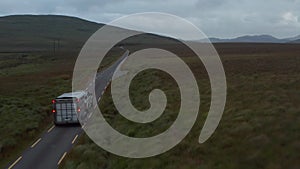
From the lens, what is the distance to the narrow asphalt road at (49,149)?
2025cm

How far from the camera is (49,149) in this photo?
22984 millimetres

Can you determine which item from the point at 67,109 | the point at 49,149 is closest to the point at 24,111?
the point at 67,109

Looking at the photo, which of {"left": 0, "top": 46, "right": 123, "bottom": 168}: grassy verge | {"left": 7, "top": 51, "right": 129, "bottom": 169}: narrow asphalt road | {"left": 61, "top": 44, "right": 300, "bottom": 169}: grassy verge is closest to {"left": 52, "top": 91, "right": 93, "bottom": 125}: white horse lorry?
{"left": 7, "top": 51, "right": 129, "bottom": 169}: narrow asphalt road

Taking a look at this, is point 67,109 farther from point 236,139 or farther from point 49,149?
point 236,139

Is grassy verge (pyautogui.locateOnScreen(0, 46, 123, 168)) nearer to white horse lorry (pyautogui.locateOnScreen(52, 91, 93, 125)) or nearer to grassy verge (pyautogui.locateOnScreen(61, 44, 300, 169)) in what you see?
white horse lorry (pyautogui.locateOnScreen(52, 91, 93, 125))

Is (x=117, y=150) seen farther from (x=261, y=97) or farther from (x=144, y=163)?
(x=261, y=97)

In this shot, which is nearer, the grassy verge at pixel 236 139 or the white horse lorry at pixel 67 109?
the grassy verge at pixel 236 139

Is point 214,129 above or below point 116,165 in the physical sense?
above

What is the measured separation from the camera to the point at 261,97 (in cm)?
2327

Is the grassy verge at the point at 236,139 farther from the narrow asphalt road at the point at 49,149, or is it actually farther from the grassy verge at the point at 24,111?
the grassy verge at the point at 24,111

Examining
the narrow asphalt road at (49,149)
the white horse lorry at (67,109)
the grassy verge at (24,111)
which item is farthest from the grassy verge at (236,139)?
the grassy verge at (24,111)

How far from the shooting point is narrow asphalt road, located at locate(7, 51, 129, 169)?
20250 mm

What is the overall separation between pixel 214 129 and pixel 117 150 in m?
5.32

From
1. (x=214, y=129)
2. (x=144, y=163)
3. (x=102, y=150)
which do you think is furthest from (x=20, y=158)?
(x=214, y=129)
